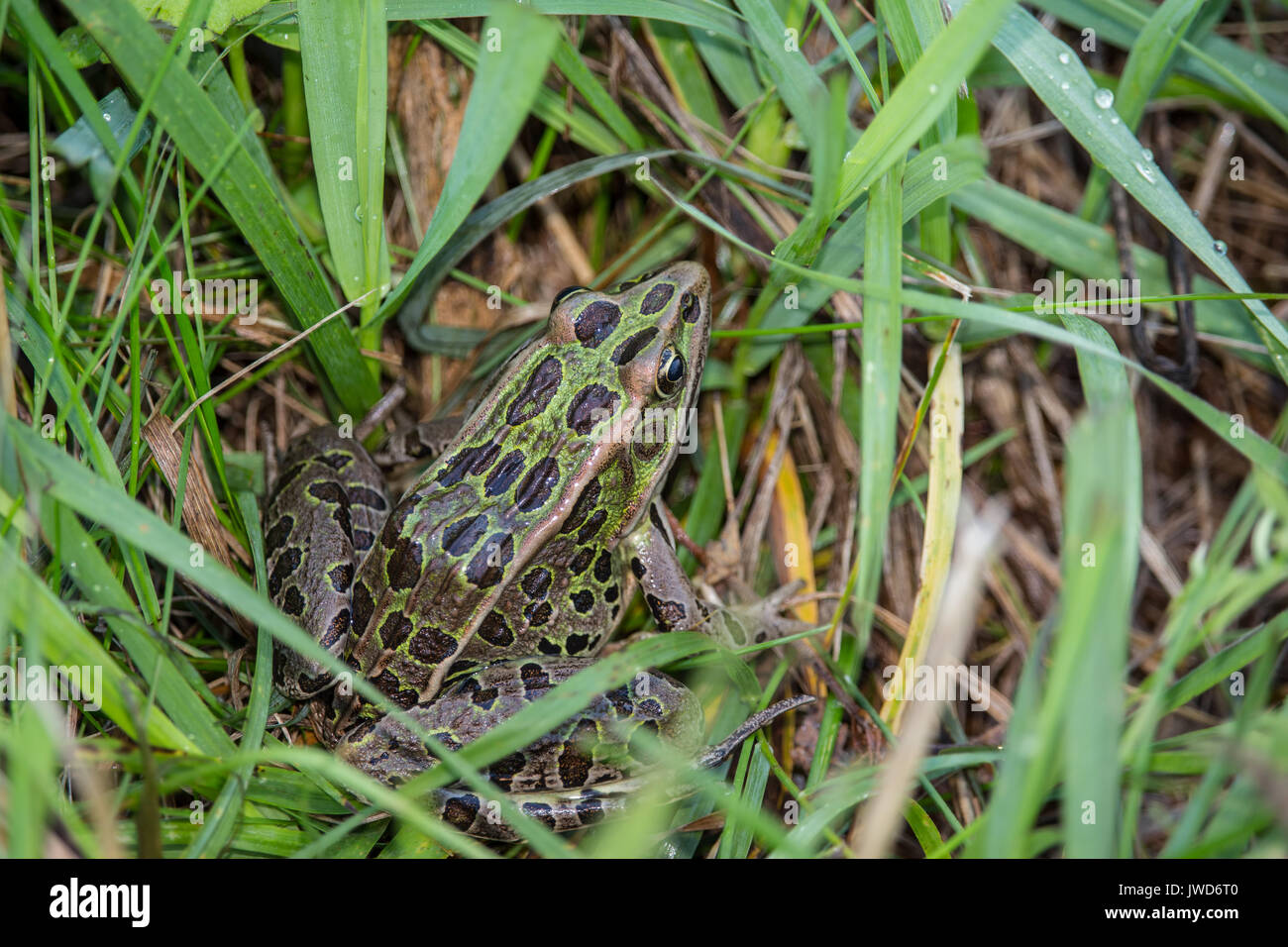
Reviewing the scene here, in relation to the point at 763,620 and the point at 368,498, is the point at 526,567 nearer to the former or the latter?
the point at 368,498

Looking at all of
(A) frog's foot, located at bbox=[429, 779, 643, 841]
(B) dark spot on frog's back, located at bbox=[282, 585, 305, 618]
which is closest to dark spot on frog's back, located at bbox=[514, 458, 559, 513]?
(B) dark spot on frog's back, located at bbox=[282, 585, 305, 618]

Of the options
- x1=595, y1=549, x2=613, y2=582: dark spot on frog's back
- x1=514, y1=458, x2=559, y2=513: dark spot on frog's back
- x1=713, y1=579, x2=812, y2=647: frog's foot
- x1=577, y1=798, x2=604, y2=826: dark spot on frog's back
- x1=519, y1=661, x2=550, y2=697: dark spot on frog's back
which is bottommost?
x1=577, y1=798, x2=604, y2=826: dark spot on frog's back

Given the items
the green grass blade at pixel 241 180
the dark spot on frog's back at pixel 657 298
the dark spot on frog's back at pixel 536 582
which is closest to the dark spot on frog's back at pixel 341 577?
the dark spot on frog's back at pixel 536 582

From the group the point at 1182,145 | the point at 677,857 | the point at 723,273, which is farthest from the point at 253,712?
the point at 1182,145

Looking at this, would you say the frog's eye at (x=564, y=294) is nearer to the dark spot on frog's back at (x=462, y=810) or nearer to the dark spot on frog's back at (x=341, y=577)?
the dark spot on frog's back at (x=341, y=577)

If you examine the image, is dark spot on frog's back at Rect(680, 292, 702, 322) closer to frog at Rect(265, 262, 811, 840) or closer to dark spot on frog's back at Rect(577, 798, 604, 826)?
frog at Rect(265, 262, 811, 840)

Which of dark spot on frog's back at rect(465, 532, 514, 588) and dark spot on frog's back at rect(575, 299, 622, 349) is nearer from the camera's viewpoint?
dark spot on frog's back at rect(465, 532, 514, 588)

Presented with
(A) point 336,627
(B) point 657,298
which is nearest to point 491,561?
(A) point 336,627
